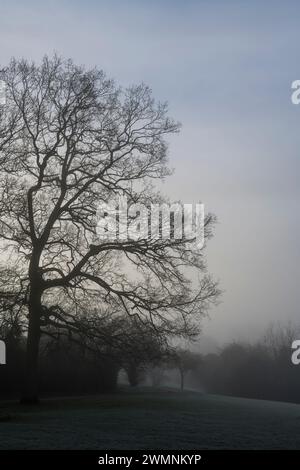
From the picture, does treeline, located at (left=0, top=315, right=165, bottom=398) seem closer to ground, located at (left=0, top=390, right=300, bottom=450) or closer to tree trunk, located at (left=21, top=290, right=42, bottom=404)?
tree trunk, located at (left=21, top=290, right=42, bottom=404)

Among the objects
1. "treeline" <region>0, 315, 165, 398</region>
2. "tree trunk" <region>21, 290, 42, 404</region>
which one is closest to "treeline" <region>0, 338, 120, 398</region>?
"treeline" <region>0, 315, 165, 398</region>

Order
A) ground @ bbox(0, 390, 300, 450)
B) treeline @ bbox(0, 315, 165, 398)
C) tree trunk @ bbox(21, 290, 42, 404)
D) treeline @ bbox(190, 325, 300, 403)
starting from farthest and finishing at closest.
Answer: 1. treeline @ bbox(190, 325, 300, 403)
2. treeline @ bbox(0, 315, 165, 398)
3. tree trunk @ bbox(21, 290, 42, 404)
4. ground @ bbox(0, 390, 300, 450)

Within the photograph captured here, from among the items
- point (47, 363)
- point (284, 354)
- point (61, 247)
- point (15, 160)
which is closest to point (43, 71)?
point (15, 160)

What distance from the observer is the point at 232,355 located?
318 feet

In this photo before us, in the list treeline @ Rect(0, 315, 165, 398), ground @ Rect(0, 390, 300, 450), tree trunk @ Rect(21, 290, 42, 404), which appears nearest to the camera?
ground @ Rect(0, 390, 300, 450)

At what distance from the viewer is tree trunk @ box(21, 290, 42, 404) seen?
26.7 meters

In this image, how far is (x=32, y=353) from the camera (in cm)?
2688

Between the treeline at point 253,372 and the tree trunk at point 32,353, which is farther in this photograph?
the treeline at point 253,372

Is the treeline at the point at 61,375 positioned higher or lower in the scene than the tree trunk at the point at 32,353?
lower

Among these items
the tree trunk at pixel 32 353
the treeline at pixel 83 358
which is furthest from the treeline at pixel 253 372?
the tree trunk at pixel 32 353

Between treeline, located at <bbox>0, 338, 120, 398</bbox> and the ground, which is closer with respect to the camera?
the ground

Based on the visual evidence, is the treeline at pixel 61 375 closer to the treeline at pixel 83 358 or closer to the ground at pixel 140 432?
the treeline at pixel 83 358

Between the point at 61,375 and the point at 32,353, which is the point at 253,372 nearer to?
the point at 61,375

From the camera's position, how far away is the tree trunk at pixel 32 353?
26.7 metres
